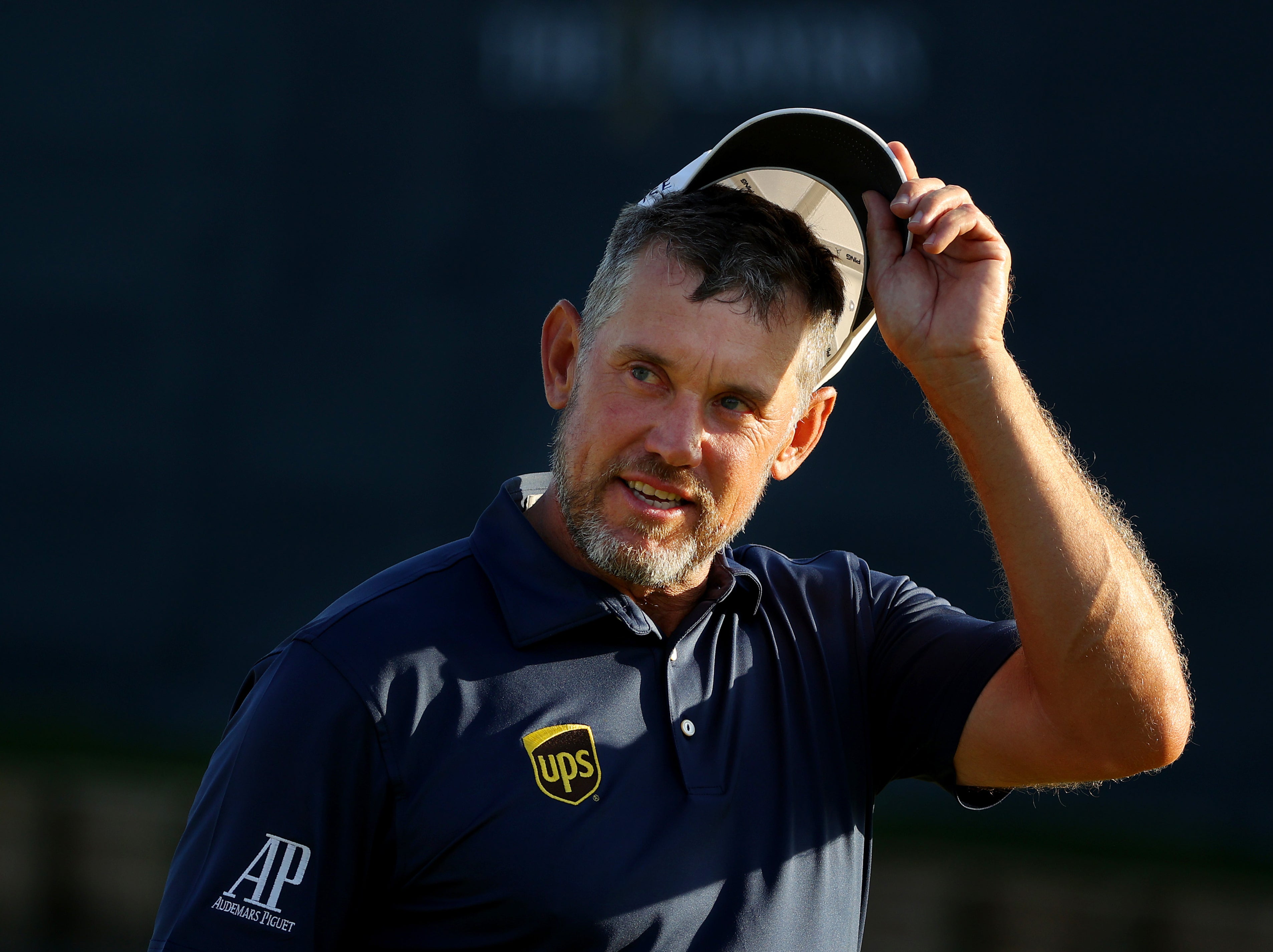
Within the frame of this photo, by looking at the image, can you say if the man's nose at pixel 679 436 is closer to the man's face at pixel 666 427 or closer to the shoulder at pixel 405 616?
the man's face at pixel 666 427

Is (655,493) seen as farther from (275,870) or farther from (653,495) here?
(275,870)

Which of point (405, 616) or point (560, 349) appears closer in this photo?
point (405, 616)

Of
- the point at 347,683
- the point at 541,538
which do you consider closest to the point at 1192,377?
the point at 541,538

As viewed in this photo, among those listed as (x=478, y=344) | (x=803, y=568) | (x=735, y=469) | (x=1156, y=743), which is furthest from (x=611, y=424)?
(x=478, y=344)

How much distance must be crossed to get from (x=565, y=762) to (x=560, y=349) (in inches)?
25.6

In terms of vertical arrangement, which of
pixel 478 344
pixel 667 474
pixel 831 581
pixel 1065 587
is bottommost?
pixel 478 344

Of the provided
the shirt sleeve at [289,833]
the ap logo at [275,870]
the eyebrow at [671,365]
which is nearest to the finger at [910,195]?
the eyebrow at [671,365]

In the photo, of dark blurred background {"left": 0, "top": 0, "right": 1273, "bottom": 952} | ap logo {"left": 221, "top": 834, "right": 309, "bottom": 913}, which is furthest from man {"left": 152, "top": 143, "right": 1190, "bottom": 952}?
dark blurred background {"left": 0, "top": 0, "right": 1273, "bottom": 952}

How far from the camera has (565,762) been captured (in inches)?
58.1

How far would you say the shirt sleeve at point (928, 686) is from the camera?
173 cm

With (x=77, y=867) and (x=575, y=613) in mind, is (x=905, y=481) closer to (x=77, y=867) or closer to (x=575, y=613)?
(x=575, y=613)

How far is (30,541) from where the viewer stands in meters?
4.98

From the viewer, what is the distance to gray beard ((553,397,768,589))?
5.38 feet

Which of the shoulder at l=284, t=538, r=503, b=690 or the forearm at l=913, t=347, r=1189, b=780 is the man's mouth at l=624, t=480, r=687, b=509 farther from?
the forearm at l=913, t=347, r=1189, b=780
